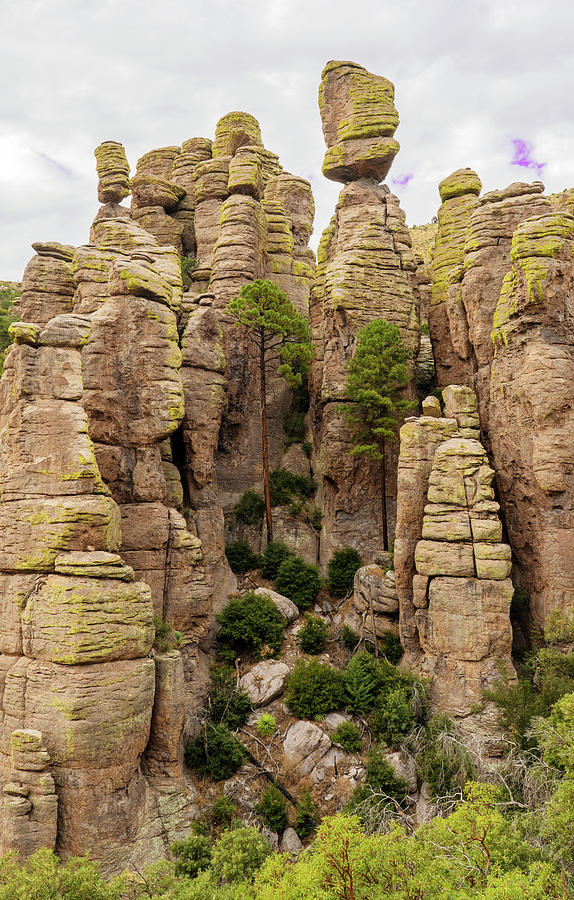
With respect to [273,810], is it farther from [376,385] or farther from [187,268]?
[187,268]

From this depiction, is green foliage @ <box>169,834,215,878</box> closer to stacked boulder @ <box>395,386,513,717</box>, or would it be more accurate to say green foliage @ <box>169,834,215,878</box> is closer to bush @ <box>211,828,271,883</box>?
bush @ <box>211,828,271,883</box>

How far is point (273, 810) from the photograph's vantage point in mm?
18875

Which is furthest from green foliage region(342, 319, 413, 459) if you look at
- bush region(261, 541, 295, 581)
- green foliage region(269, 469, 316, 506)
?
bush region(261, 541, 295, 581)

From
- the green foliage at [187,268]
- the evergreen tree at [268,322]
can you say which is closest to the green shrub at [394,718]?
the evergreen tree at [268,322]

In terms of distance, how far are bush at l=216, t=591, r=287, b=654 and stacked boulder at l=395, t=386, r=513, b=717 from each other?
5579mm

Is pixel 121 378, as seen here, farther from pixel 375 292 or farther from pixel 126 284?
pixel 375 292

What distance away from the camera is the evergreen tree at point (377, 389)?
28.9 meters

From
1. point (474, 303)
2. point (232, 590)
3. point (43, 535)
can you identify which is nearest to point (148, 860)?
point (43, 535)

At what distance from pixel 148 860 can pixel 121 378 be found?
16.0 meters

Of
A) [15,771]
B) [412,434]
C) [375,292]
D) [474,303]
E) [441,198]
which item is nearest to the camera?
[15,771]

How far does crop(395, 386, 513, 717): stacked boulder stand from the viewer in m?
20.5

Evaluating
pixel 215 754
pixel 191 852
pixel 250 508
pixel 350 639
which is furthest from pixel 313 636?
pixel 191 852

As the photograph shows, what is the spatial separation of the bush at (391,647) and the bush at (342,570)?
4.03 m

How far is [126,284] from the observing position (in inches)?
881
